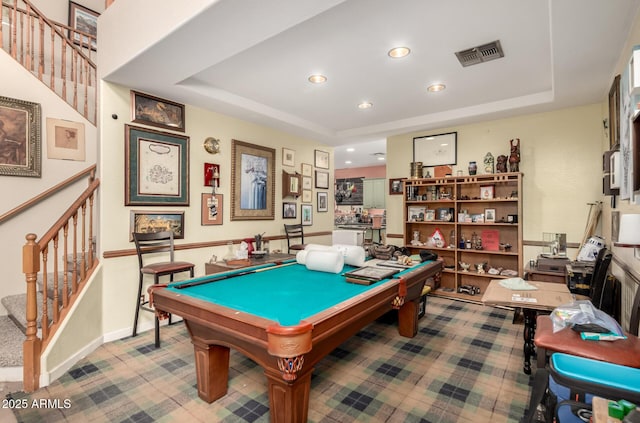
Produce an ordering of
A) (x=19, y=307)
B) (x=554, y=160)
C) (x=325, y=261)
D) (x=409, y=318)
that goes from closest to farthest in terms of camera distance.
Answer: (x=325, y=261)
(x=19, y=307)
(x=409, y=318)
(x=554, y=160)

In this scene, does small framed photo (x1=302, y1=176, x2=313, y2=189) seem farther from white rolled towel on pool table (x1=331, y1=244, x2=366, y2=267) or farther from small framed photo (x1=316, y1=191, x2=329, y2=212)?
white rolled towel on pool table (x1=331, y1=244, x2=366, y2=267)

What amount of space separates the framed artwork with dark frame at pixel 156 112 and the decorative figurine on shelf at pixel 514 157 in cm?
433

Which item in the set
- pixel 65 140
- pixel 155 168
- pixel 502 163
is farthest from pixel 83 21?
pixel 502 163

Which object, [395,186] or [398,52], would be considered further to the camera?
[395,186]

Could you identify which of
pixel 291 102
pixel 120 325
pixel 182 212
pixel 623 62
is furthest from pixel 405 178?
pixel 120 325

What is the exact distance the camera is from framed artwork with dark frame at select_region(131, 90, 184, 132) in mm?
3324

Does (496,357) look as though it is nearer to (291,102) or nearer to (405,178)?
(405,178)

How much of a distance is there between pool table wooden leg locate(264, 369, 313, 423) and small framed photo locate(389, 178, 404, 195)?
4.36m

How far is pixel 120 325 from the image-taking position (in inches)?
127

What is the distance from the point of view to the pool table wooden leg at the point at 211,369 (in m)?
2.05

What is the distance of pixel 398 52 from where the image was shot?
2.80m

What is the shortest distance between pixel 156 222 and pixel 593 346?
3817 mm

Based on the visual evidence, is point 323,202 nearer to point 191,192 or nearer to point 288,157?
point 288,157

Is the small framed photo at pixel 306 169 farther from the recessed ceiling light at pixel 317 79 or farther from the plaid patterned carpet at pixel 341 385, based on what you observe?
the plaid patterned carpet at pixel 341 385
